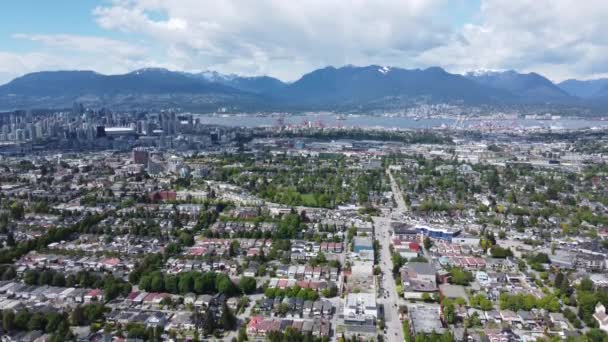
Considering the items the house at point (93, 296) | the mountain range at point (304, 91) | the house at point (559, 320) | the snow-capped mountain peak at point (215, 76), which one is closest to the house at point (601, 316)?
the house at point (559, 320)

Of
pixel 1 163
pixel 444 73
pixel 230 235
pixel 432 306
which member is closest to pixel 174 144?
pixel 1 163

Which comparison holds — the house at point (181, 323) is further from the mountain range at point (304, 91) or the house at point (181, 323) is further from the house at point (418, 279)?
the mountain range at point (304, 91)

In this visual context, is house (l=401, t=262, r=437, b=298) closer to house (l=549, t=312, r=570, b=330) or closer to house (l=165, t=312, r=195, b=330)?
house (l=549, t=312, r=570, b=330)

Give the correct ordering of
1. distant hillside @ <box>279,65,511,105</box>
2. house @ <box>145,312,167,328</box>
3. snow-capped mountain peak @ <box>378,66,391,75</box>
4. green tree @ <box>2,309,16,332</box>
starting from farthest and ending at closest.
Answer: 1. snow-capped mountain peak @ <box>378,66,391,75</box>
2. distant hillside @ <box>279,65,511,105</box>
3. house @ <box>145,312,167,328</box>
4. green tree @ <box>2,309,16,332</box>

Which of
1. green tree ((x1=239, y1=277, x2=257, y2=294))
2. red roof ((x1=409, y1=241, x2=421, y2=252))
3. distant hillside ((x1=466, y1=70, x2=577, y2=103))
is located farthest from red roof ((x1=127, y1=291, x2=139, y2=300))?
distant hillside ((x1=466, y1=70, x2=577, y2=103))

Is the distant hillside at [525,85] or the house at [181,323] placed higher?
the distant hillside at [525,85]
